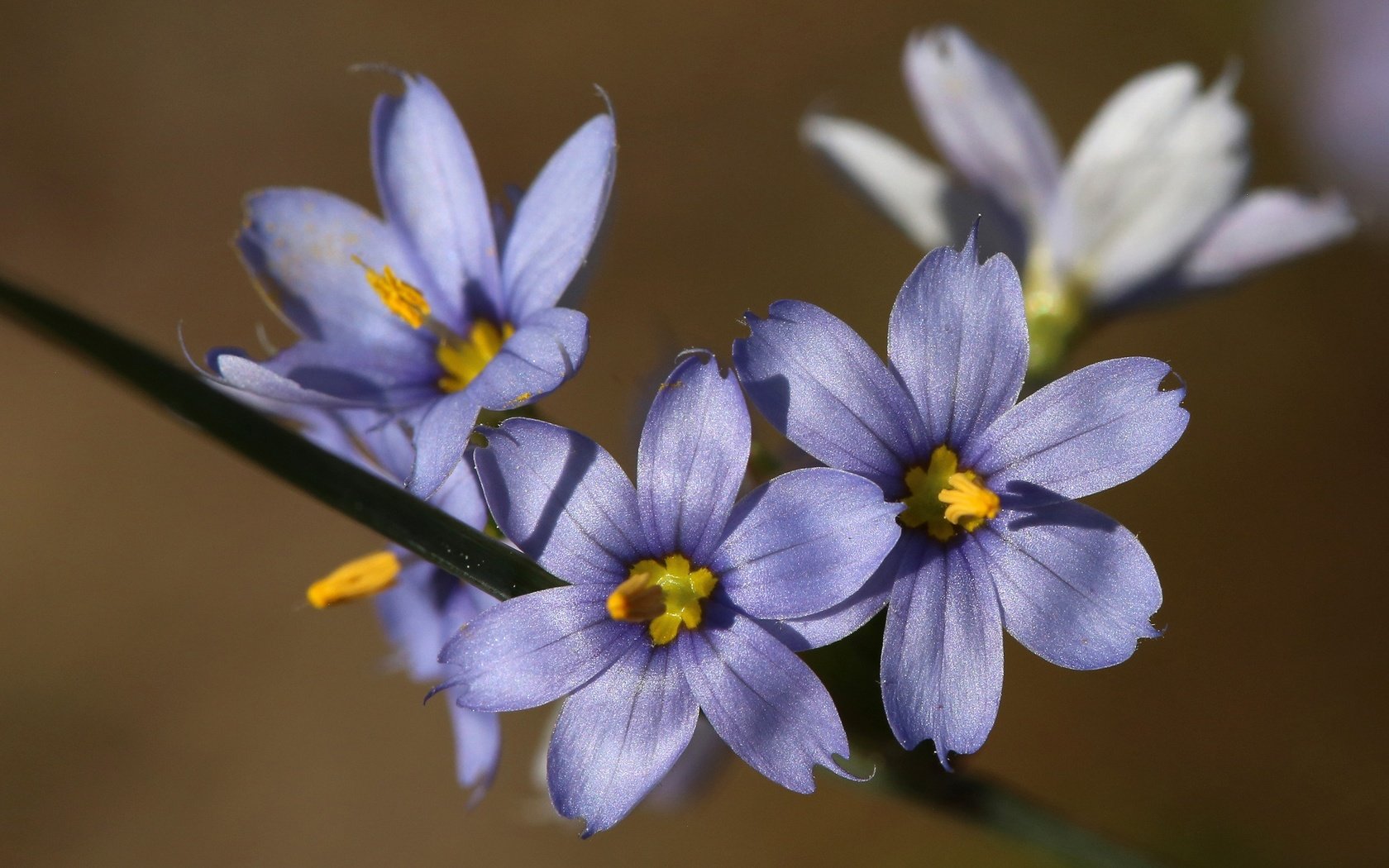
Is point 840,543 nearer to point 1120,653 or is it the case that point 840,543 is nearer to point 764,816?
point 1120,653

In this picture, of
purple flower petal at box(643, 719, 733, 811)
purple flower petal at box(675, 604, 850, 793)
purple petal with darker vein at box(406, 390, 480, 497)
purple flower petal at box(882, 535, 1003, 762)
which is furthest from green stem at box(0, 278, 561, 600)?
purple flower petal at box(643, 719, 733, 811)

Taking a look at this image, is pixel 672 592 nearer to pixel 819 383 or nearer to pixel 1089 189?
pixel 819 383

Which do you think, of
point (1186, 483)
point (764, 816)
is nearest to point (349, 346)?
point (764, 816)

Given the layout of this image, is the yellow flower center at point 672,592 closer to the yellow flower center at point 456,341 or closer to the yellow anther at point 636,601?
the yellow anther at point 636,601

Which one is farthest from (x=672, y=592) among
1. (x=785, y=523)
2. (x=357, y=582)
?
(x=357, y=582)

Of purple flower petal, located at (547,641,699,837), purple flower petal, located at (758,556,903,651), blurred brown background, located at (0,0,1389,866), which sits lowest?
blurred brown background, located at (0,0,1389,866)

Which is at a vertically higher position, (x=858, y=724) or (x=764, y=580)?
(x=764, y=580)

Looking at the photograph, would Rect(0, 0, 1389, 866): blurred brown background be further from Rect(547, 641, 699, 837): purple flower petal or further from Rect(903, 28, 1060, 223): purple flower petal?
Rect(547, 641, 699, 837): purple flower petal
